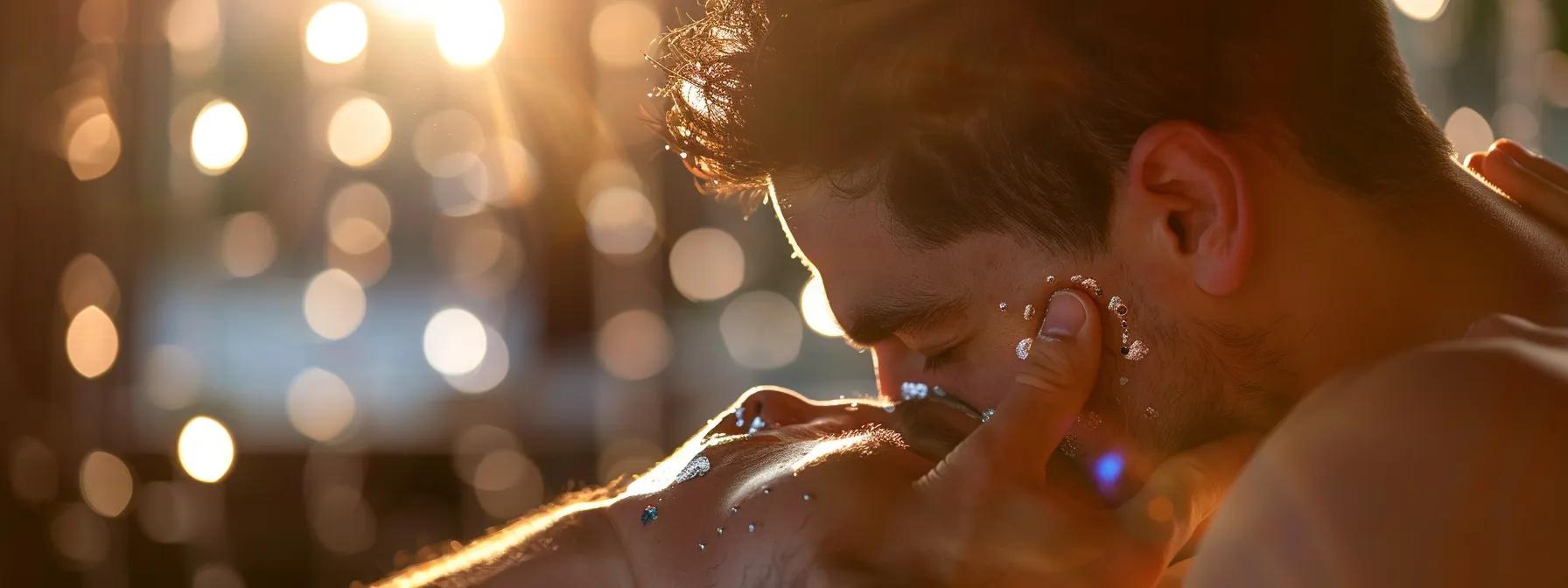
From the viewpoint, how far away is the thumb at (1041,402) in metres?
1.10

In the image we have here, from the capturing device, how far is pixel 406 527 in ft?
16.7

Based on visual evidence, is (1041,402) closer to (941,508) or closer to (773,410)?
(941,508)

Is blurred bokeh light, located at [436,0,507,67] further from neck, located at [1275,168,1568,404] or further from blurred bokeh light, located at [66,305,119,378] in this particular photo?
neck, located at [1275,168,1568,404]

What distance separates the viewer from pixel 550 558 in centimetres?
130

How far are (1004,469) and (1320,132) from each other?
0.45 meters

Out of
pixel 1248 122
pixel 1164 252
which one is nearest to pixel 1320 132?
pixel 1248 122

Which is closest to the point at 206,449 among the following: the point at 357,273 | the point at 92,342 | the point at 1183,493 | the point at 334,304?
the point at 92,342

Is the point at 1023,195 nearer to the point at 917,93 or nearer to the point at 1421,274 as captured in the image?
the point at 917,93

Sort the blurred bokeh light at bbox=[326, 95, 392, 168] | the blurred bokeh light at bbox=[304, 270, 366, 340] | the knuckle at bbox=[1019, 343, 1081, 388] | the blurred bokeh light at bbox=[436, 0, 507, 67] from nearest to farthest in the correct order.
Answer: the knuckle at bbox=[1019, 343, 1081, 388] → the blurred bokeh light at bbox=[436, 0, 507, 67] → the blurred bokeh light at bbox=[326, 95, 392, 168] → the blurred bokeh light at bbox=[304, 270, 366, 340]

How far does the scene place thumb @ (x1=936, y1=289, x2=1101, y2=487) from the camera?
3.61 feet

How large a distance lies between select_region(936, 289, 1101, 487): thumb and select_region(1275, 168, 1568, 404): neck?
19 cm

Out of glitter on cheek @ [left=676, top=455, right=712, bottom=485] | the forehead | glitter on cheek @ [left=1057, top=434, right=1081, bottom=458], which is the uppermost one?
the forehead

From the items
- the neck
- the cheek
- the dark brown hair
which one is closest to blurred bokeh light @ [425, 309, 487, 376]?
the dark brown hair

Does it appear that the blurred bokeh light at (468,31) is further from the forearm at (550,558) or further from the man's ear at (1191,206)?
the man's ear at (1191,206)
